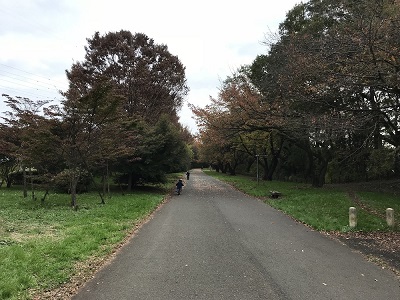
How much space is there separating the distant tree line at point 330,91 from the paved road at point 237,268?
5.96 m

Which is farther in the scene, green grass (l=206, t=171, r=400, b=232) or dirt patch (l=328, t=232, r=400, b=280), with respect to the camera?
green grass (l=206, t=171, r=400, b=232)

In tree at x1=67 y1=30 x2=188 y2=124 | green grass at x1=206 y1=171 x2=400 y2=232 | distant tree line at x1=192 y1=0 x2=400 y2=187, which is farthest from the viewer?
tree at x1=67 y1=30 x2=188 y2=124

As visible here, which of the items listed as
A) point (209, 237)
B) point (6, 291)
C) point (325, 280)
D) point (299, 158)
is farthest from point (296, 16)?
point (6, 291)

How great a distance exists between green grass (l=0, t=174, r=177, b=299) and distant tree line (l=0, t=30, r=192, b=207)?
7.44 feet

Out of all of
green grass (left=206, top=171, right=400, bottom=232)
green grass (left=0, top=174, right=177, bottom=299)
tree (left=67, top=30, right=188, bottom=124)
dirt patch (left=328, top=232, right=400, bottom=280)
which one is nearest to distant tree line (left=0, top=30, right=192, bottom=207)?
tree (left=67, top=30, right=188, bottom=124)

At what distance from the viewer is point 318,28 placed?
1956cm

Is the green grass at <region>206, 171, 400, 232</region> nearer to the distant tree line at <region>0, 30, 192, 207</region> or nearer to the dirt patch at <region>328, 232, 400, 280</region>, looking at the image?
the dirt patch at <region>328, 232, 400, 280</region>

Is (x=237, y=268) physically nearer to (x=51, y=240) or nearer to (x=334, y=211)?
Result: (x=51, y=240)

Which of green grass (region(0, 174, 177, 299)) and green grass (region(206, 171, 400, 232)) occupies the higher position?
green grass (region(206, 171, 400, 232))

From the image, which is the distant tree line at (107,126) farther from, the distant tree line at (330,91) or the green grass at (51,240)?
the distant tree line at (330,91)

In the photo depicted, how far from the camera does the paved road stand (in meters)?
5.06

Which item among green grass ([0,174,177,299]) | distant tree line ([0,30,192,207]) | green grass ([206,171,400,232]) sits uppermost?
distant tree line ([0,30,192,207])

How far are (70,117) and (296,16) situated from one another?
1689 cm

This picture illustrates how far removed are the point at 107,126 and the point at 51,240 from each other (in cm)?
768
